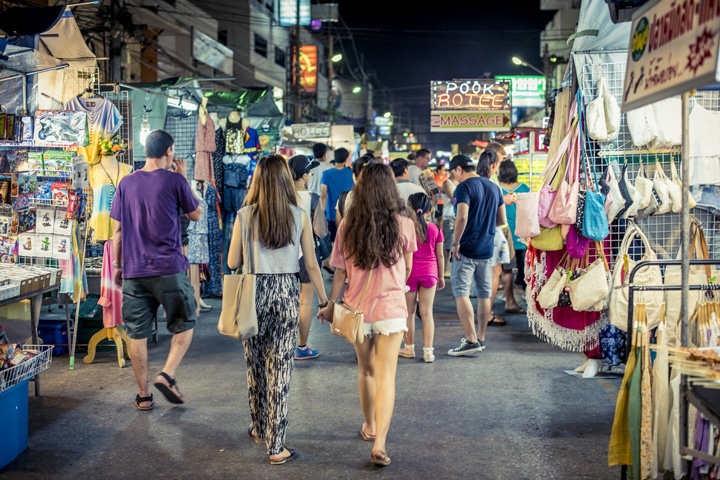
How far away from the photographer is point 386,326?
15.0ft

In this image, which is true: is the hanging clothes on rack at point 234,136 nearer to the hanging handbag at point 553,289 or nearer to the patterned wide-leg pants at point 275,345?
the hanging handbag at point 553,289

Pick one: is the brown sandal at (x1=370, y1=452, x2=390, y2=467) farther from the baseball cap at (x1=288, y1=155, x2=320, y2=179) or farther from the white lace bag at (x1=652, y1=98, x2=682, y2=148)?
the white lace bag at (x1=652, y1=98, x2=682, y2=148)

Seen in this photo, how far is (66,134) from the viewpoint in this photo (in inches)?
268

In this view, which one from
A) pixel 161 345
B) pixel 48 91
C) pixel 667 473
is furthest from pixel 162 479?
pixel 48 91

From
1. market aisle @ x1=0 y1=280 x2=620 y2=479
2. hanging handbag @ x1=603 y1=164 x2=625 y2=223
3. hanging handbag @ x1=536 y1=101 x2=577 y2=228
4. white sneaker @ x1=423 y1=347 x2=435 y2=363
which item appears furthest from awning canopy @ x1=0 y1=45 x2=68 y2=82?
hanging handbag @ x1=603 y1=164 x2=625 y2=223

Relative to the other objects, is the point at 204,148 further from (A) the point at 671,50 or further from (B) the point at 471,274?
(A) the point at 671,50

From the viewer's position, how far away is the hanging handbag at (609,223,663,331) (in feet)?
18.6

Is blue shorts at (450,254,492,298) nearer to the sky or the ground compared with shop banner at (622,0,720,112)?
nearer to the ground

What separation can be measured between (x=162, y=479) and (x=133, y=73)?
838 inches

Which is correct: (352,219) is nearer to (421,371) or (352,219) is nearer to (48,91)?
(421,371)

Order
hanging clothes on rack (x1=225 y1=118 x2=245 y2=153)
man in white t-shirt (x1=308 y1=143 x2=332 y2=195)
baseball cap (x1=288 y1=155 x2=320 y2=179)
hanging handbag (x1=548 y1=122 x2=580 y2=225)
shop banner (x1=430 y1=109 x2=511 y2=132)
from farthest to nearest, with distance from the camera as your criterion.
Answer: shop banner (x1=430 y1=109 x2=511 y2=132) < hanging clothes on rack (x1=225 y1=118 x2=245 y2=153) < man in white t-shirt (x1=308 y1=143 x2=332 y2=195) < baseball cap (x1=288 y1=155 x2=320 y2=179) < hanging handbag (x1=548 y1=122 x2=580 y2=225)

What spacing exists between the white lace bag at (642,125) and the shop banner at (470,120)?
8.23 metres

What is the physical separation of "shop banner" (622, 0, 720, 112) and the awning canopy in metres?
5.70

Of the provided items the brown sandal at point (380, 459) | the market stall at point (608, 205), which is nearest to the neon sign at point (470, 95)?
the market stall at point (608, 205)
